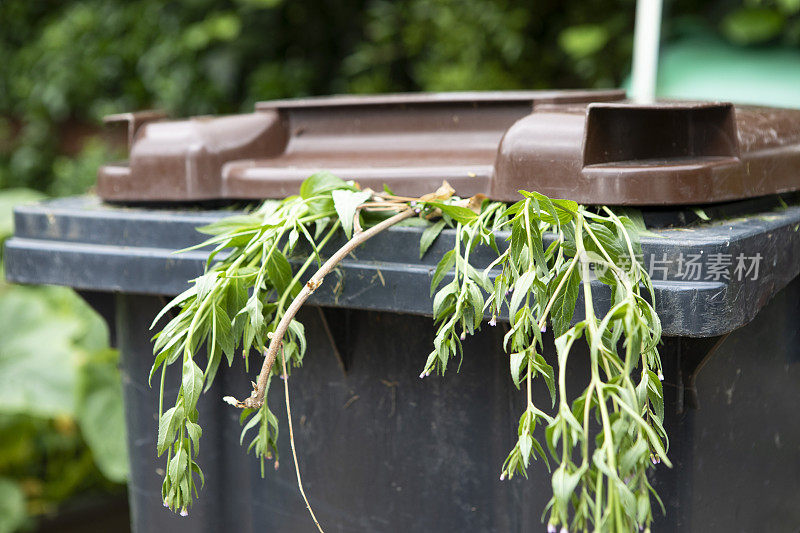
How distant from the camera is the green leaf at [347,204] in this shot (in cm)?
110

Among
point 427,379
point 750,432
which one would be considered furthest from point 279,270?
point 750,432

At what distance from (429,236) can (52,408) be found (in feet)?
5.00

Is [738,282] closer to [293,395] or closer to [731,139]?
[731,139]

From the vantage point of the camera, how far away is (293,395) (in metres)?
1.37

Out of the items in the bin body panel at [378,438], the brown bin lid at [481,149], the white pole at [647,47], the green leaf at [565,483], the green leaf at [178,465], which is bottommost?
the bin body panel at [378,438]

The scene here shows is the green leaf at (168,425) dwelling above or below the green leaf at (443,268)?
below

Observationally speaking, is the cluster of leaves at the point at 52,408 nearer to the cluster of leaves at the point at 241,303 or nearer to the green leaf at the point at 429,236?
the cluster of leaves at the point at 241,303

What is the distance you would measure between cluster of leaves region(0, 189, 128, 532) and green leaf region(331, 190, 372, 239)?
144cm

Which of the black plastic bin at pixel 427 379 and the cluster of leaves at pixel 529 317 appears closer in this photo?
the cluster of leaves at pixel 529 317

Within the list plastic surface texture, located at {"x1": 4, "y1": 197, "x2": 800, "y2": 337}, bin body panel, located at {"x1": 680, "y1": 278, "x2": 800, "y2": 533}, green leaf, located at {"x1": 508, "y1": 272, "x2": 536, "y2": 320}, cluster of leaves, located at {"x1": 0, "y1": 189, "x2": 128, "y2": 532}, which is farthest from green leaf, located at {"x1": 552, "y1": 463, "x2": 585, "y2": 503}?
cluster of leaves, located at {"x1": 0, "y1": 189, "x2": 128, "y2": 532}

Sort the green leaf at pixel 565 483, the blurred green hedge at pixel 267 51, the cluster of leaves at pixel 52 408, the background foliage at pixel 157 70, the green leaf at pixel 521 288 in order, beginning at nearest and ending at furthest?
the green leaf at pixel 565 483, the green leaf at pixel 521 288, the cluster of leaves at pixel 52 408, the background foliage at pixel 157 70, the blurred green hedge at pixel 267 51

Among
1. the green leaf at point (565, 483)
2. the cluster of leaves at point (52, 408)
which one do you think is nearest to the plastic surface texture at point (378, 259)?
the green leaf at point (565, 483)

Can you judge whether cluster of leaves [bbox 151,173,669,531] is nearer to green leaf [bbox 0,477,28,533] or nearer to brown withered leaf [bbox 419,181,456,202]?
brown withered leaf [bbox 419,181,456,202]

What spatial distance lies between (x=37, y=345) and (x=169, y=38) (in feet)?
9.42
